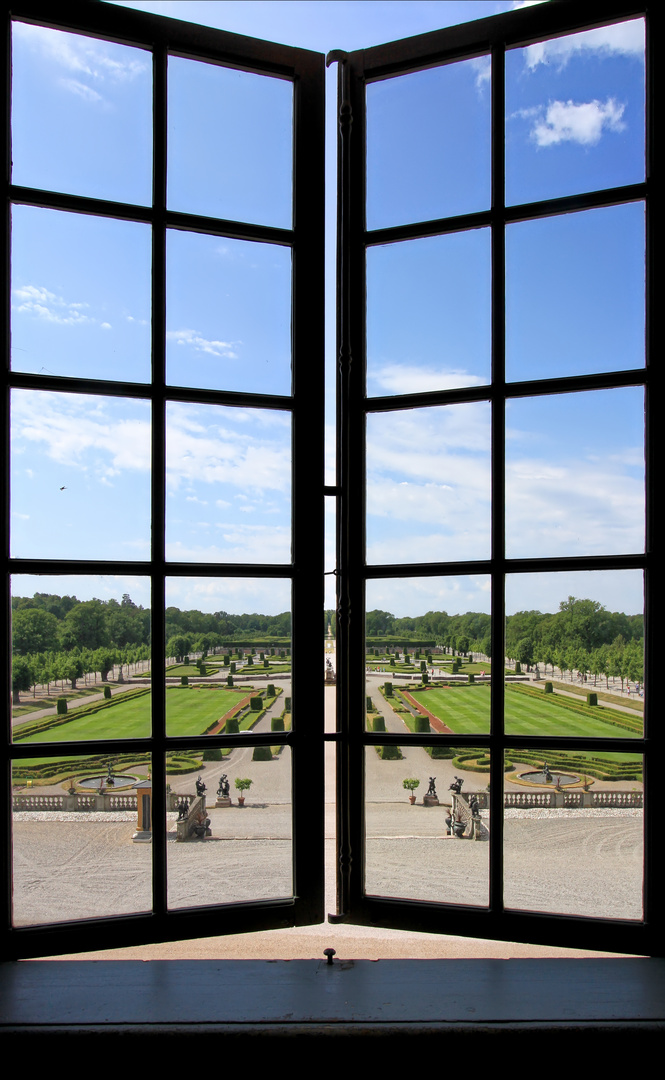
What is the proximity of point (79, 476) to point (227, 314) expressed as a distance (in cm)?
43

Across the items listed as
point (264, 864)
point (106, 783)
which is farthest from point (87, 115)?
point (264, 864)

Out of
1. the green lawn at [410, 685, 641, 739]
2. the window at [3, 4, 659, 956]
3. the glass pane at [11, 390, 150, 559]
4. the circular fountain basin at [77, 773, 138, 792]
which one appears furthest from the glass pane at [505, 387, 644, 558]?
the circular fountain basin at [77, 773, 138, 792]

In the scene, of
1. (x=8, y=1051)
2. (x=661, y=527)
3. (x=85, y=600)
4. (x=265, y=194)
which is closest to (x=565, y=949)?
(x=661, y=527)

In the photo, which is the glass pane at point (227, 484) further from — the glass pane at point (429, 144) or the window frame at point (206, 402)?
the glass pane at point (429, 144)

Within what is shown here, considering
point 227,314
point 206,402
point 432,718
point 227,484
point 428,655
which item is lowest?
point 432,718

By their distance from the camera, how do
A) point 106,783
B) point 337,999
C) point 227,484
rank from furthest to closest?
point 227,484, point 106,783, point 337,999

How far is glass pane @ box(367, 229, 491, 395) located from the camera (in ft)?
4.19

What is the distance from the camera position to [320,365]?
51.1 inches

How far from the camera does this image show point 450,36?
1.26 m

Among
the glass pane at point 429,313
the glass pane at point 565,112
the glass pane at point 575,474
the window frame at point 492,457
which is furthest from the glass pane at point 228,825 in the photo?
the glass pane at point 565,112

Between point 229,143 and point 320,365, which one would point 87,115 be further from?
point 320,365

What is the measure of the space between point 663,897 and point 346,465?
Answer: 96 cm

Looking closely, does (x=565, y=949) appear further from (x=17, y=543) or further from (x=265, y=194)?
(x=265, y=194)

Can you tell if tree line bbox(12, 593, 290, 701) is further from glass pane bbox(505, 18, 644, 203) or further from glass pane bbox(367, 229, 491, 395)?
glass pane bbox(505, 18, 644, 203)
